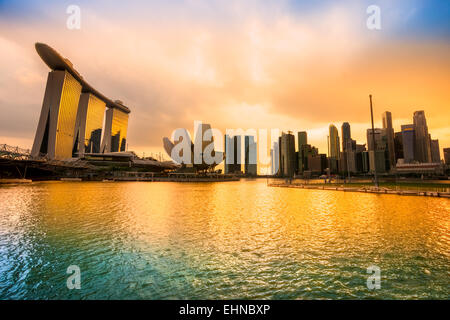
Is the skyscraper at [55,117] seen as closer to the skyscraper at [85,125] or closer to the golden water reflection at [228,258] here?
the skyscraper at [85,125]

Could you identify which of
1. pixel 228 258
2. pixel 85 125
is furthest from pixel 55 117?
pixel 228 258

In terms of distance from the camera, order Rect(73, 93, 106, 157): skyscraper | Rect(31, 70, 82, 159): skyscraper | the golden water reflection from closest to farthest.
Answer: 1. the golden water reflection
2. Rect(31, 70, 82, 159): skyscraper
3. Rect(73, 93, 106, 157): skyscraper

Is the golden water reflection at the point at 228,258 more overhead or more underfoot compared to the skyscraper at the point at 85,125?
more underfoot

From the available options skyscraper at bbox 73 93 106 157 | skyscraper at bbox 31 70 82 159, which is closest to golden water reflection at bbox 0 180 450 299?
skyscraper at bbox 31 70 82 159

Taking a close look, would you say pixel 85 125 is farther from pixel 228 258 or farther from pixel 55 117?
pixel 228 258

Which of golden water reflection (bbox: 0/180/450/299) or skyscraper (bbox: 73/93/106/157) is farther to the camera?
skyscraper (bbox: 73/93/106/157)

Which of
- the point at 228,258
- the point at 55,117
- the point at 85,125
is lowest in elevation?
the point at 228,258

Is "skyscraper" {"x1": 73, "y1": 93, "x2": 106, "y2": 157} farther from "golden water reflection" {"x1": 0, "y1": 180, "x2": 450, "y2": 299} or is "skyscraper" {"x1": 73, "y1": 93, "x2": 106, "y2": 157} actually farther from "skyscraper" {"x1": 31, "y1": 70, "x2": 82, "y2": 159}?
"golden water reflection" {"x1": 0, "y1": 180, "x2": 450, "y2": 299}

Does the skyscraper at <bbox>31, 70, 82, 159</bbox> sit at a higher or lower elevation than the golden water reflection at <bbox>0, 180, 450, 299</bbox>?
higher

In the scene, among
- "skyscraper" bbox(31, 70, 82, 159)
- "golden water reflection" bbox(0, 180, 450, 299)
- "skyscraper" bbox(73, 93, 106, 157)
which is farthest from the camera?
"skyscraper" bbox(73, 93, 106, 157)

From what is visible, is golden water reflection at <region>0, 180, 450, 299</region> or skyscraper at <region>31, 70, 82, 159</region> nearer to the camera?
golden water reflection at <region>0, 180, 450, 299</region>

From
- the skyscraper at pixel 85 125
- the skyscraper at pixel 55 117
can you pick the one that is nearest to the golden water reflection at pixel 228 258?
the skyscraper at pixel 55 117

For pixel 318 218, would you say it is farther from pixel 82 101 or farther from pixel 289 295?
pixel 82 101

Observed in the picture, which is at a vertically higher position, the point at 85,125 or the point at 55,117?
the point at 85,125
